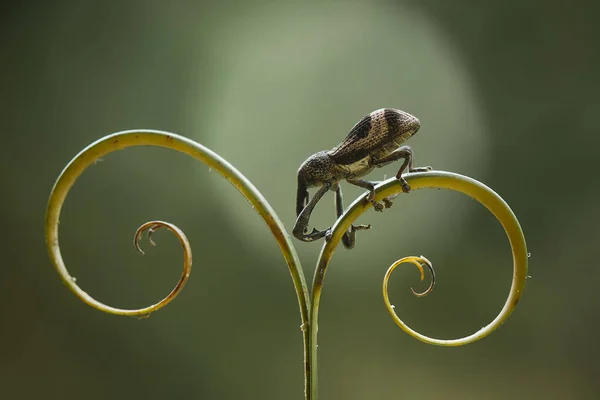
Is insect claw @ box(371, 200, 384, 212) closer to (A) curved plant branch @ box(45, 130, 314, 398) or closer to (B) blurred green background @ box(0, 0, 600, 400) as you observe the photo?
(A) curved plant branch @ box(45, 130, 314, 398)

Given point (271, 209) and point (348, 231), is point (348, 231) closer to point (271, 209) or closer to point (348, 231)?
point (348, 231)

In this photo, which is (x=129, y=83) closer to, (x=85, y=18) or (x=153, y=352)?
(x=85, y=18)

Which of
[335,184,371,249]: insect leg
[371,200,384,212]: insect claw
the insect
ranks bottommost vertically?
[335,184,371,249]: insect leg

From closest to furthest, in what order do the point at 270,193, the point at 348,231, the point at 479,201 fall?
1. the point at 479,201
2. the point at 348,231
3. the point at 270,193

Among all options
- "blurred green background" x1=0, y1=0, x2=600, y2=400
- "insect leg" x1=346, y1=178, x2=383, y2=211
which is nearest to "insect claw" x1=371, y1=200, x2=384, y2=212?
"insect leg" x1=346, y1=178, x2=383, y2=211

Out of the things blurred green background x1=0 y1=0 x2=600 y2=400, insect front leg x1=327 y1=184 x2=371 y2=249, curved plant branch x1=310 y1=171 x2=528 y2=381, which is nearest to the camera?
curved plant branch x1=310 y1=171 x2=528 y2=381

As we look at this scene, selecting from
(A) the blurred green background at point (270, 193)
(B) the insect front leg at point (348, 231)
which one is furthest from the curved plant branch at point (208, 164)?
(A) the blurred green background at point (270, 193)

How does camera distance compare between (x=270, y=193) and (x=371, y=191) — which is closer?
(x=371, y=191)

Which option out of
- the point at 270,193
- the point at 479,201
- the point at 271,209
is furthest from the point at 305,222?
the point at 270,193

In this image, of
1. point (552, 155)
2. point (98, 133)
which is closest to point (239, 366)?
point (98, 133)
